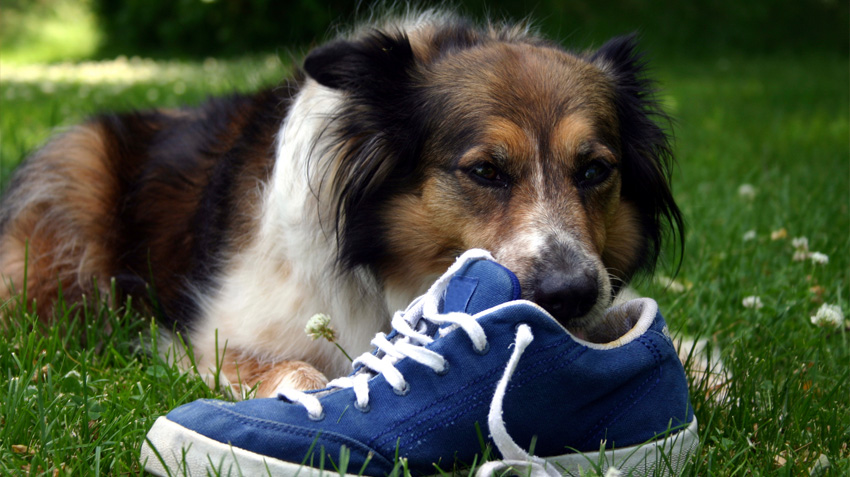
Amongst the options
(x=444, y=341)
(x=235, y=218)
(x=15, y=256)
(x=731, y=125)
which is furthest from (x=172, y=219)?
(x=731, y=125)

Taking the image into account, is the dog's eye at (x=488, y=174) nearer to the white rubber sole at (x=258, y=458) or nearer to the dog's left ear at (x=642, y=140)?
the dog's left ear at (x=642, y=140)

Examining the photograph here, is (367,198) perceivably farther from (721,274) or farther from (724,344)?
(721,274)

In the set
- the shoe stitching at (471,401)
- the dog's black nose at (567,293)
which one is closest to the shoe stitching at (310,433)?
the shoe stitching at (471,401)

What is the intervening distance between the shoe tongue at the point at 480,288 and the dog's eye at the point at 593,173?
746 millimetres

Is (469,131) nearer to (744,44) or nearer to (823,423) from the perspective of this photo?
(823,423)

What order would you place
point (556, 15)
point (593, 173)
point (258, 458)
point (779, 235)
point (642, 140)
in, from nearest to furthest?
1. point (258, 458)
2. point (593, 173)
3. point (642, 140)
4. point (779, 235)
5. point (556, 15)

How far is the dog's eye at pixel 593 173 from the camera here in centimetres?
276

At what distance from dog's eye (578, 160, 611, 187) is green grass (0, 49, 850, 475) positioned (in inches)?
31.9

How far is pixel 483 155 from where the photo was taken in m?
2.68

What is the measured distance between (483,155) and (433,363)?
2.97 ft

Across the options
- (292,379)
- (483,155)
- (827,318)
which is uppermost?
(483,155)

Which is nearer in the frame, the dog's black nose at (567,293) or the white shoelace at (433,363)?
the white shoelace at (433,363)

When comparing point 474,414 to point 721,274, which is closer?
point 474,414

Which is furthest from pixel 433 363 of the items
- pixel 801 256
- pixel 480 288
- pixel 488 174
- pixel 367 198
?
pixel 801 256
